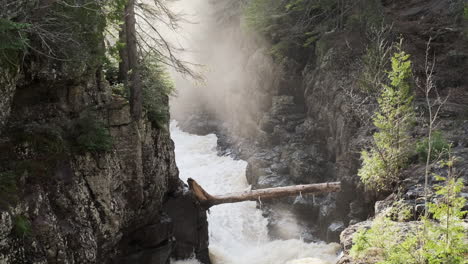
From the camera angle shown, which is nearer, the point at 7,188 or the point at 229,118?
the point at 7,188

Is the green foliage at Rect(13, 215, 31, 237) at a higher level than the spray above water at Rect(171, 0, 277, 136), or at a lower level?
lower

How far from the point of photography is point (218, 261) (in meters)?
14.6

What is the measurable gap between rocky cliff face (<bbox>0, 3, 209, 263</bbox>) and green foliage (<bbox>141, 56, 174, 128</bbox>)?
0.40m

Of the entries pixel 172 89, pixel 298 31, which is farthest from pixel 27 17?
pixel 298 31

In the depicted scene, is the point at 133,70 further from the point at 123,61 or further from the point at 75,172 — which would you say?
the point at 75,172

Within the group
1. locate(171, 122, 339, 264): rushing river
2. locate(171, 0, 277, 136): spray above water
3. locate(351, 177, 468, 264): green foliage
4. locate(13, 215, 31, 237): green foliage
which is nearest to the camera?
locate(351, 177, 468, 264): green foliage

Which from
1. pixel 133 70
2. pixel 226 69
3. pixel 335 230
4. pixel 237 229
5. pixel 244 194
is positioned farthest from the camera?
pixel 226 69

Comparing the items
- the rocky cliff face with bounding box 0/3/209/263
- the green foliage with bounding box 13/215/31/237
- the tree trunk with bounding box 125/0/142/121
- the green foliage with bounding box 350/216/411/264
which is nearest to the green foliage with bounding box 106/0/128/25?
the tree trunk with bounding box 125/0/142/121

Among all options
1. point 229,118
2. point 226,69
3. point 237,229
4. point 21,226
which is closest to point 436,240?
point 21,226

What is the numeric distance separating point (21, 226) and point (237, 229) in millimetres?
12294

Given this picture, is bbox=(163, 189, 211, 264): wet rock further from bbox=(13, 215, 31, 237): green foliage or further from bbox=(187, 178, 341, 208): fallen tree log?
bbox=(13, 215, 31, 237): green foliage

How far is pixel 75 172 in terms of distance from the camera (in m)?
8.21

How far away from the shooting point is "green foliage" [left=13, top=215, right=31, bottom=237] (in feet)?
20.0

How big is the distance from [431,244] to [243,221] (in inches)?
532
